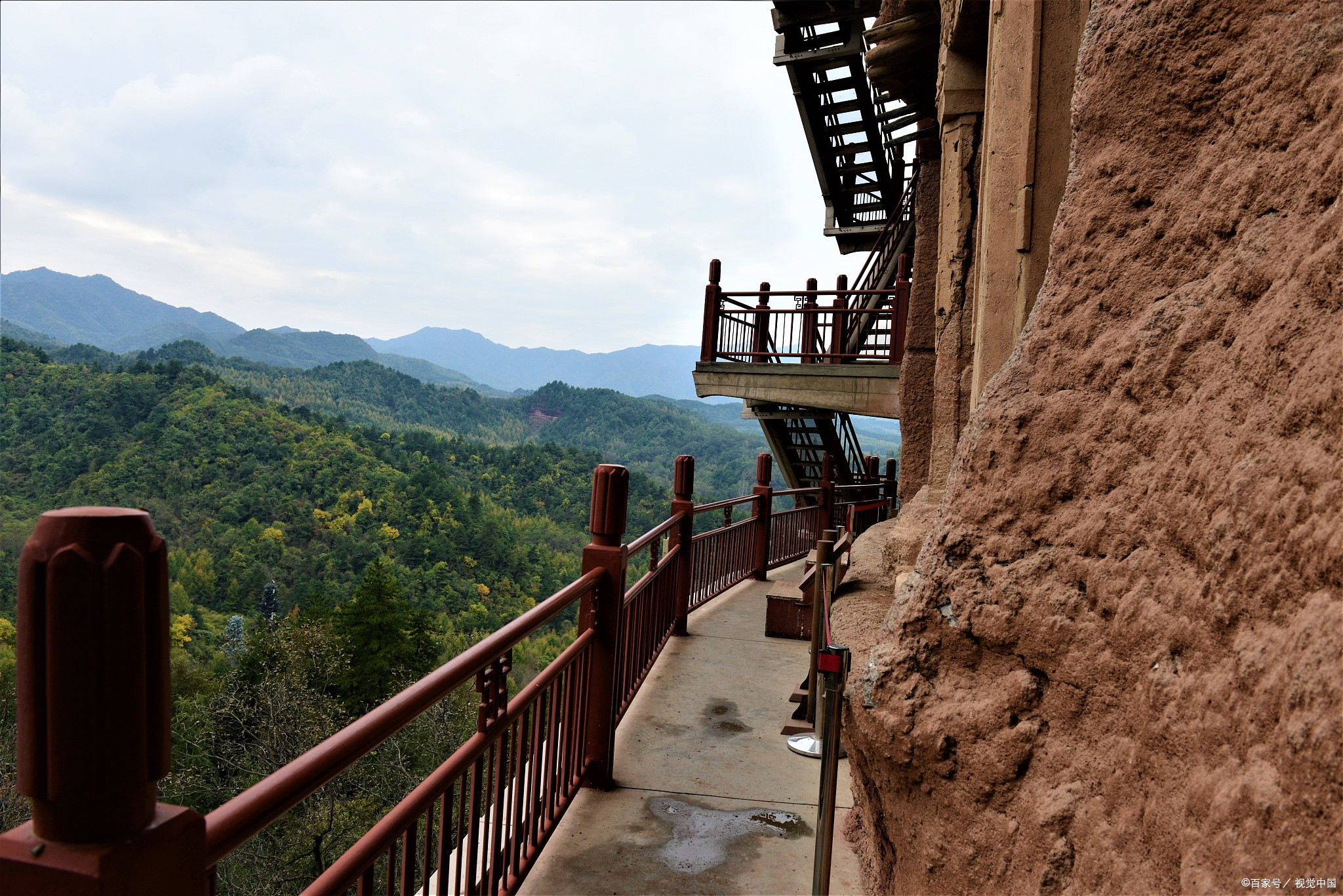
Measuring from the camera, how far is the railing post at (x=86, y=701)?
0.87 metres

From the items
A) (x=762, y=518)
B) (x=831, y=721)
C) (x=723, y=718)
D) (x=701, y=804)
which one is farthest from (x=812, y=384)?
(x=831, y=721)

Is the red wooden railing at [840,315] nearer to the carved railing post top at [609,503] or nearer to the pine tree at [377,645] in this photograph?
the carved railing post top at [609,503]

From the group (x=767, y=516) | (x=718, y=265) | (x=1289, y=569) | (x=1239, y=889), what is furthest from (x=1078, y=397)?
(x=718, y=265)

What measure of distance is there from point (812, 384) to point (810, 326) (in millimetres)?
812

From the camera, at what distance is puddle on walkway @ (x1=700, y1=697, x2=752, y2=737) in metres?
4.82

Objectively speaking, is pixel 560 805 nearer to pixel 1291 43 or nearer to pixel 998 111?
pixel 1291 43

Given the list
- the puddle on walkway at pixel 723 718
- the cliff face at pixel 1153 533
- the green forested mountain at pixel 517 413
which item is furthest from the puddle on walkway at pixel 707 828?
the green forested mountain at pixel 517 413

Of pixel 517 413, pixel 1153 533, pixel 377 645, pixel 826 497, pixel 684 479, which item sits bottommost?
pixel 377 645

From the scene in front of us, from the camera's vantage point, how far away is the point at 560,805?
135 inches

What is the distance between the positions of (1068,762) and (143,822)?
5.27 feet

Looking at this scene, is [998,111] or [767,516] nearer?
[998,111]

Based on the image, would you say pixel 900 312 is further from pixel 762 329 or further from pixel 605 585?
pixel 605 585

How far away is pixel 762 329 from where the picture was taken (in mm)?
12078

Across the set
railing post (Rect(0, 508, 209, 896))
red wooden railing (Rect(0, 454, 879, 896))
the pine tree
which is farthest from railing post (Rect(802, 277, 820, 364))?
the pine tree
